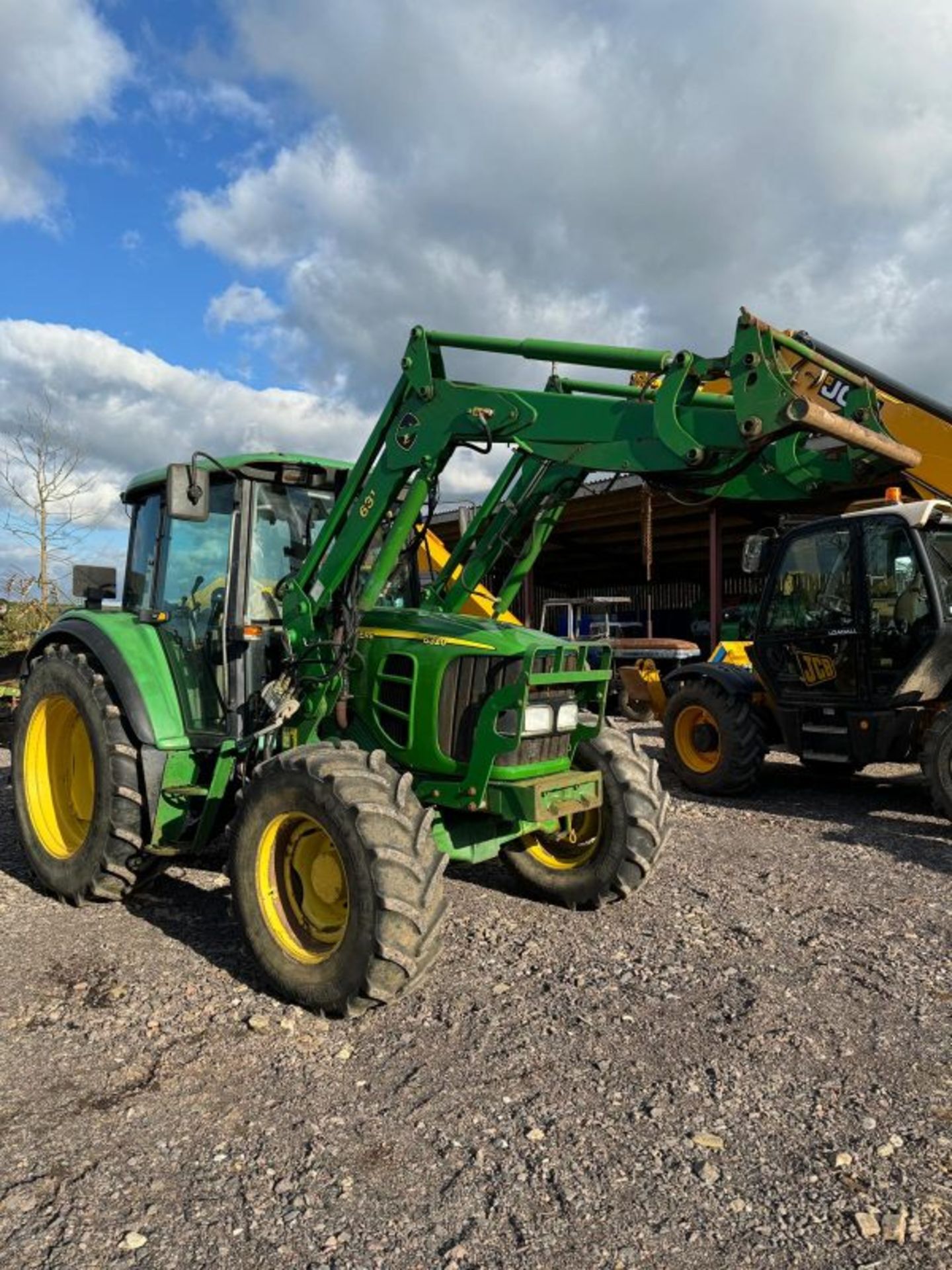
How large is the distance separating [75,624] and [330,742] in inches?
80.9

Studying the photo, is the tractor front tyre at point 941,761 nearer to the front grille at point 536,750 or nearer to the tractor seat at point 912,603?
the tractor seat at point 912,603

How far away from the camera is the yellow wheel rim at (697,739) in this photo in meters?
8.32

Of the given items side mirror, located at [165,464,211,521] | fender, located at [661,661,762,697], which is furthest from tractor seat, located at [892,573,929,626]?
side mirror, located at [165,464,211,521]

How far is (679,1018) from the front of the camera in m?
3.54

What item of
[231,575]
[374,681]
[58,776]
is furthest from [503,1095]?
[58,776]

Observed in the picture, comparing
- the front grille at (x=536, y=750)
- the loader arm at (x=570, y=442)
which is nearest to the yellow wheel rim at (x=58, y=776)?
the loader arm at (x=570, y=442)

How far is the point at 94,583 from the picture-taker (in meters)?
5.63

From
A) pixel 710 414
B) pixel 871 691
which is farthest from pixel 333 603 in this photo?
pixel 871 691

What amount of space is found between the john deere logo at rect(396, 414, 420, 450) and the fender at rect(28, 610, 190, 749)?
1.75m

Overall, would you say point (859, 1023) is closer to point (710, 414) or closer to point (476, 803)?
point (476, 803)

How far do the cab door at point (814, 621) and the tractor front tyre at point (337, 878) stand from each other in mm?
4961

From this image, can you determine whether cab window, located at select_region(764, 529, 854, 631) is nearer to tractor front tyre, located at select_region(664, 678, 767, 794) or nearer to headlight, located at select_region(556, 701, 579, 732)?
tractor front tyre, located at select_region(664, 678, 767, 794)

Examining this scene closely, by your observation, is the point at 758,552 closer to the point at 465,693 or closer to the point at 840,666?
the point at 840,666

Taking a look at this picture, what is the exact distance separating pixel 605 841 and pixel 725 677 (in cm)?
413
